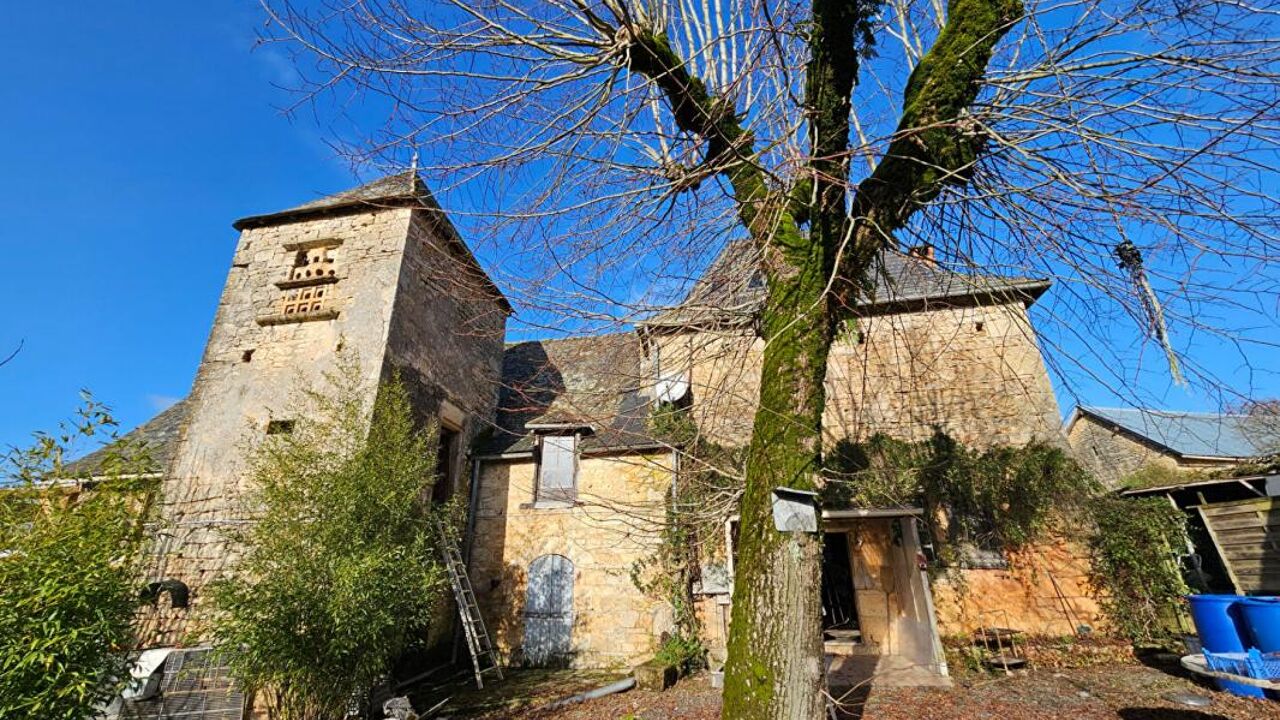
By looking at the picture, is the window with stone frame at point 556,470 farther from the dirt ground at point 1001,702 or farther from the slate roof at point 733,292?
the slate roof at point 733,292

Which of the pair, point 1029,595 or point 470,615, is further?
point 470,615

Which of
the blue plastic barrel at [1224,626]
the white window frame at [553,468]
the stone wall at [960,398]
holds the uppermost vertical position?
the stone wall at [960,398]

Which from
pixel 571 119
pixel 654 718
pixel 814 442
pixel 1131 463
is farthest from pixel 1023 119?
pixel 1131 463

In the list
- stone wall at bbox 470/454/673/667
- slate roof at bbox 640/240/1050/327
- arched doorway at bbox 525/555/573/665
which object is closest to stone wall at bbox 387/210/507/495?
stone wall at bbox 470/454/673/667

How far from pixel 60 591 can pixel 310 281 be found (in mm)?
5772

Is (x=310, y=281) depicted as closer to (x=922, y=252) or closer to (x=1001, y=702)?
(x=922, y=252)

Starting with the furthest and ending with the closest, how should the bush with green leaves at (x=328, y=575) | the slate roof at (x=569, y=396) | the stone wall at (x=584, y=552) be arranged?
the slate roof at (x=569, y=396) → the stone wall at (x=584, y=552) → the bush with green leaves at (x=328, y=575)

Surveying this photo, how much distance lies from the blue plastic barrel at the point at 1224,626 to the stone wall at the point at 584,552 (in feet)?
22.5

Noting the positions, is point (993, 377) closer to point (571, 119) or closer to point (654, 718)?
point (654, 718)

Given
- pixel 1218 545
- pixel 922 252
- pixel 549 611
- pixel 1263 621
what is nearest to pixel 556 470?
pixel 549 611

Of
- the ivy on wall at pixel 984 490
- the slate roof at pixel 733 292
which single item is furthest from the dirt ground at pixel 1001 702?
the slate roof at pixel 733 292

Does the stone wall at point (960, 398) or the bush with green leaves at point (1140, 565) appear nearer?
the bush with green leaves at point (1140, 565)

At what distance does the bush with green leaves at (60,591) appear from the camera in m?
3.74

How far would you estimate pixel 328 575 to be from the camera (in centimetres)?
549
